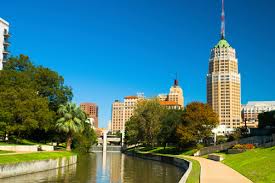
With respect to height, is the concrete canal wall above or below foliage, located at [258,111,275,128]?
below

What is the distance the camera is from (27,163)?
41688 millimetres

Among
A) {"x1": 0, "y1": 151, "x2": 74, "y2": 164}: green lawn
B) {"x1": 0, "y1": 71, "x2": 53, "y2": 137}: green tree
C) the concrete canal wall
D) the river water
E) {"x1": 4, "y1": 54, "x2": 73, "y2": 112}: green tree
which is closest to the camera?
the concrete canal wall

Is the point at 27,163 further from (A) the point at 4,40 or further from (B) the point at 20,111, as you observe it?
(A) the point at 4,40

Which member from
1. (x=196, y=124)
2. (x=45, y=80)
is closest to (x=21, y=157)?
(x=45, y=80)

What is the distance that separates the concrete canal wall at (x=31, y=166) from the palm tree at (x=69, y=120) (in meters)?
14.2

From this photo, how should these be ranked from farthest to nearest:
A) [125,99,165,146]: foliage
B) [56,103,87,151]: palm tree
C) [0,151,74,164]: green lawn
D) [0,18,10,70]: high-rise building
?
1. [0,18,10,70]: high-rise building
2. [125,99,165,146]: foliage
3. [56,103,87,151]: palm tree
4. [0,151,74,164]: green lawn

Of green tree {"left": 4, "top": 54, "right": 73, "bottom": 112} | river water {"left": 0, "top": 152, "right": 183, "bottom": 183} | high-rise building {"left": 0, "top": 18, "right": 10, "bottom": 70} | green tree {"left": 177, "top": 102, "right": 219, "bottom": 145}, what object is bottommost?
river water {"left": 0, "top": 152, "right": 183, "bottom": 183}

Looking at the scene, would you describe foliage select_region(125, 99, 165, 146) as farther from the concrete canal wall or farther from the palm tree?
the concrete canal wall

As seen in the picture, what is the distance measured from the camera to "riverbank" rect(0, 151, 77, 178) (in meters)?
36.8

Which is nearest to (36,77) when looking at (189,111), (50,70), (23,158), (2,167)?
(50,70)

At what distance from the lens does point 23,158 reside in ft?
138

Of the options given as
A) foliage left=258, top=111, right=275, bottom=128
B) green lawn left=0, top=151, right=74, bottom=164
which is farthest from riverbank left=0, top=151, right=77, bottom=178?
foliage left=258, top=111, right=275, bottom=128

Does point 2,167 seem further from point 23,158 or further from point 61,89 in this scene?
point 61,89

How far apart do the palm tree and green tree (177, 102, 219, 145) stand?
22.3 meters
